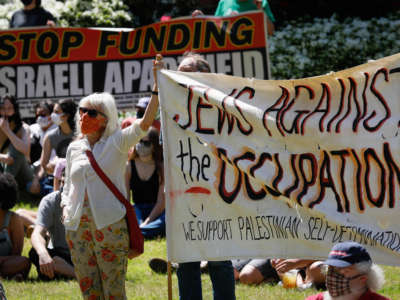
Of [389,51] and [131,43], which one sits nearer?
[131,43]

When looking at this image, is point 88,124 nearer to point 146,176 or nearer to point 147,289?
point 147,289

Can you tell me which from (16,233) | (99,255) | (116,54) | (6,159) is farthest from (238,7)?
(99,255)

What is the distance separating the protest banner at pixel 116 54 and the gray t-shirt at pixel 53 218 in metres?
3.62

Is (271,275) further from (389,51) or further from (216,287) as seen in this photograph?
(389,51)

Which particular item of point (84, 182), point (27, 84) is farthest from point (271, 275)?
point (27, 84)

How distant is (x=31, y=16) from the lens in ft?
41.3

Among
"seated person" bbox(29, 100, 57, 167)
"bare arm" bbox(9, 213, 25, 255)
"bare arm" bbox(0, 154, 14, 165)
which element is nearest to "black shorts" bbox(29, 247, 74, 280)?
"bare arm" bbox(9, 213, 25, 255)

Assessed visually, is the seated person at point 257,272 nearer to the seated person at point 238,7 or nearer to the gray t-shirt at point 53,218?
the gray t-shirt at point 53,218

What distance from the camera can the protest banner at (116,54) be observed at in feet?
36.5

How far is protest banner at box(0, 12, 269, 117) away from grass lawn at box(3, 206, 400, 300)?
145 inches

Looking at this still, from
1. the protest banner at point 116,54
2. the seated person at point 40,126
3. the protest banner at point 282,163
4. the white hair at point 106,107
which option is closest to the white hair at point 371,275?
the protest banner at point 282,163

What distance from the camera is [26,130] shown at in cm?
1132

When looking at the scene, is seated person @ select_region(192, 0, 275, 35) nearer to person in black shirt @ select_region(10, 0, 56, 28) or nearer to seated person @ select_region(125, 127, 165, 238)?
seated person @ select_region(125, 127, 165, 238)

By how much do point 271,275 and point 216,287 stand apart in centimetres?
202
